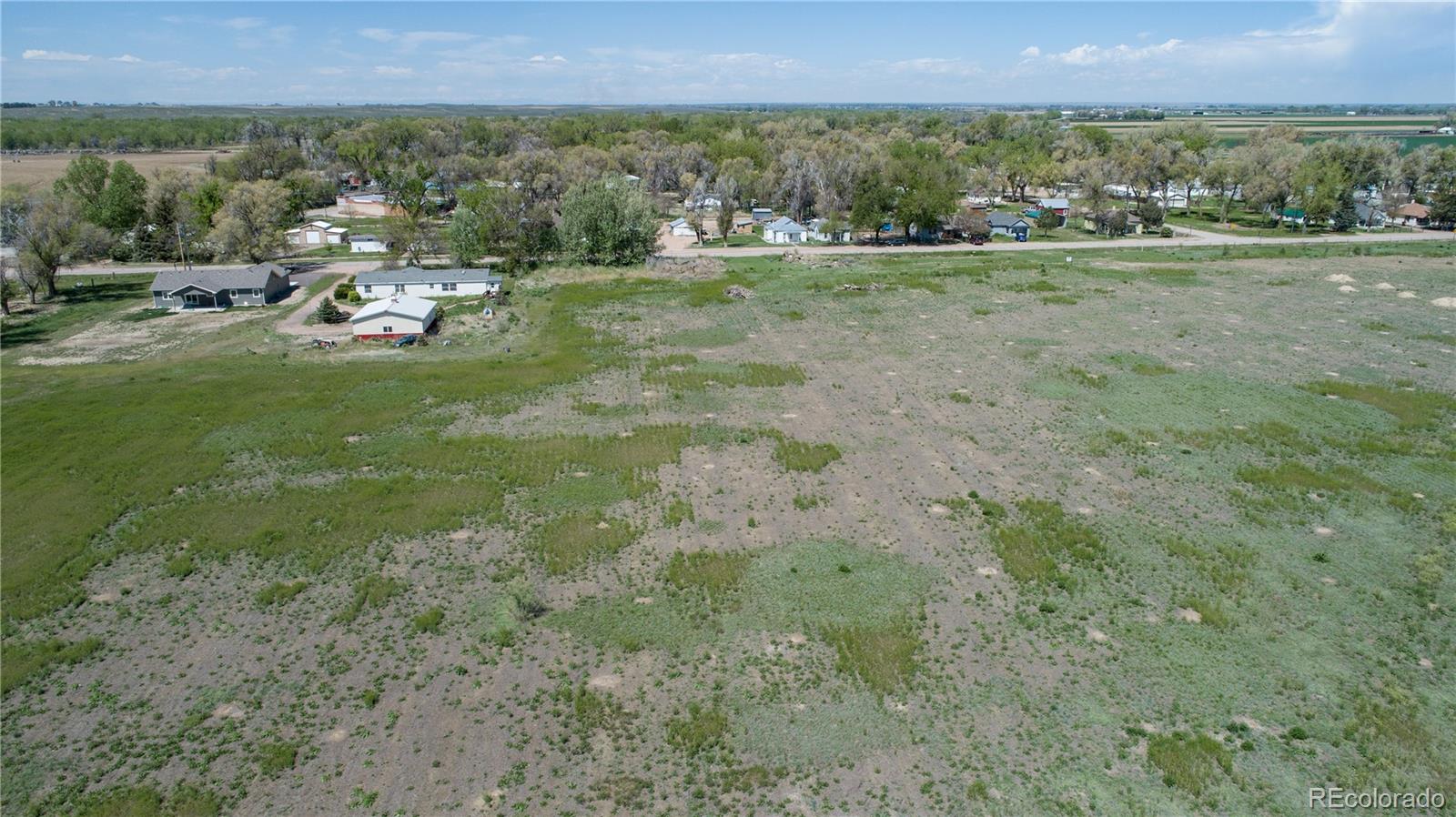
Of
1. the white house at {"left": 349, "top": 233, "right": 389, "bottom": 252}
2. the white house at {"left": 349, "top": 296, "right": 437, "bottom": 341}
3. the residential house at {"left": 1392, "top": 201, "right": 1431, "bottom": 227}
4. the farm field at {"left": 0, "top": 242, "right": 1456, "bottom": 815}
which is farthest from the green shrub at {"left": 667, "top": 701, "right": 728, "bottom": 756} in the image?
the residential house at {"left": 1392, "top": 201, "right": 1431, "bottom": 227}

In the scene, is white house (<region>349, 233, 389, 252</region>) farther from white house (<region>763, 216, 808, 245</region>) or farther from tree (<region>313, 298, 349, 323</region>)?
white house (<region>763, 216, 808, 245</region>)

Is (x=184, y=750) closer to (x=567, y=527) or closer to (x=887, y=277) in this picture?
(x=567, y=527)

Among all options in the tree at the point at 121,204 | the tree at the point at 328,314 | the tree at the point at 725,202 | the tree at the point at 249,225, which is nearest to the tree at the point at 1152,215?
the tree at the point at 725,202

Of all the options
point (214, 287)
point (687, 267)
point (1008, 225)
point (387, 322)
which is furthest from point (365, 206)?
point (1008, 225)

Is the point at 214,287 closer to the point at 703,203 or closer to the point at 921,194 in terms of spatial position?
the point at 703,203

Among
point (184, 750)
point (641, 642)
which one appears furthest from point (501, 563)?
point (184, 750)
